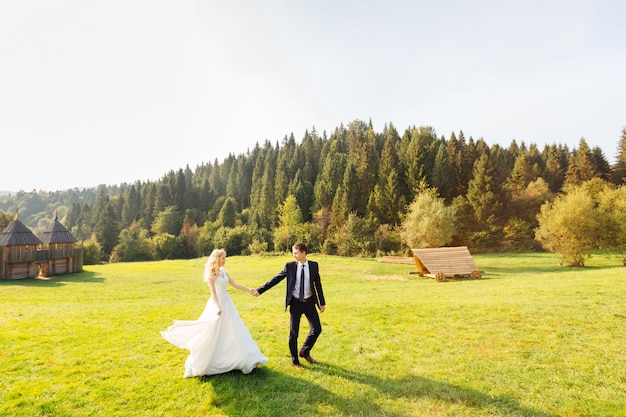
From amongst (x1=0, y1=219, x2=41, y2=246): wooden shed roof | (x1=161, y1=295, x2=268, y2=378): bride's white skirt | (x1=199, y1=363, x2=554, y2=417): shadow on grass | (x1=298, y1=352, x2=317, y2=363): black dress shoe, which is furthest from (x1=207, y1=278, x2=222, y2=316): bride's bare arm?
(x1=0, y1=219, x2=41, y2=246): wooden shed roof

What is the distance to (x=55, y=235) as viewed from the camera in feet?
122

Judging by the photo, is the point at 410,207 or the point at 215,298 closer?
the point at 215,298

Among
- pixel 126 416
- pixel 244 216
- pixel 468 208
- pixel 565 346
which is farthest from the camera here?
pixel 244 216

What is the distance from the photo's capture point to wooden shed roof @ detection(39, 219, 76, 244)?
3662 cm

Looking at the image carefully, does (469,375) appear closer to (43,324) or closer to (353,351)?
(353,351)

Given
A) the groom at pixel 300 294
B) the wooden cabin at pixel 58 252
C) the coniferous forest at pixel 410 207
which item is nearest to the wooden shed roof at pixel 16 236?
the wooden cabin at pixel 58 252

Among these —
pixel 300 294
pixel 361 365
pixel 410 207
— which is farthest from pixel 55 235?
pixel 410 207

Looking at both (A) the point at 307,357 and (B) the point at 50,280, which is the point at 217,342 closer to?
(A) the point at 307,357

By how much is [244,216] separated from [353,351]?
82701 millimetres

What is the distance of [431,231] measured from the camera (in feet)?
140

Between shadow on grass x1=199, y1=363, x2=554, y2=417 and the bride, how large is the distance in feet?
0.96

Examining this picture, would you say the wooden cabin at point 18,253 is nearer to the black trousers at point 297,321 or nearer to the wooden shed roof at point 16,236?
the wooden shed roof at point 16,236

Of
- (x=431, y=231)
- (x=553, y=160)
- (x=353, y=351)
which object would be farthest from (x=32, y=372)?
(x=553, y=160)

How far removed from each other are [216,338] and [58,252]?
4023 cm
